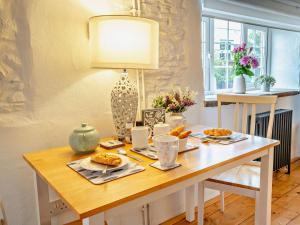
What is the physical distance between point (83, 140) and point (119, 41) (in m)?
0.50

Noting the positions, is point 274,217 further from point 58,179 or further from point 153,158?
point 58,179

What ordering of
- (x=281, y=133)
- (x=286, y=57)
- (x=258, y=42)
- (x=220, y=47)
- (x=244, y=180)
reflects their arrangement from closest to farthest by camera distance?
(x=244, y=180), (x=220, y=47), (x=281, y=133), (x=258, y=42), (x=286, y=57)

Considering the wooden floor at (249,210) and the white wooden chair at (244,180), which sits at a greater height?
the white wooden chair at (244,180)

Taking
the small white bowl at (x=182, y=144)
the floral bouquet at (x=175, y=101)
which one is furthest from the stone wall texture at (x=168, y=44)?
the small white bowl at (x=182, y=144)

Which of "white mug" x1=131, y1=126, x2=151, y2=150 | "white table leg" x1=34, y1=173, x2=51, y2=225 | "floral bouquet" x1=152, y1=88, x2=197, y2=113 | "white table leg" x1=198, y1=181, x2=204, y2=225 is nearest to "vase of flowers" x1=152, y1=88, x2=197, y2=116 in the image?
"floral bouquet" x1=152, y1=88, x2=197, y2=113

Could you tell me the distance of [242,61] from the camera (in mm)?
2529

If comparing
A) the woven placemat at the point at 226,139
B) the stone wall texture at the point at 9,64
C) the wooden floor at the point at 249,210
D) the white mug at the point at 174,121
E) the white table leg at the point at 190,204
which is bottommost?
the wooden floor at the point at 249,210

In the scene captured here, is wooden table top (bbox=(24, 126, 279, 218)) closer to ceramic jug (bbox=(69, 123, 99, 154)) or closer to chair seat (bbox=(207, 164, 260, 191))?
ceramic jug (bbox=(69, 123, 99, 154))

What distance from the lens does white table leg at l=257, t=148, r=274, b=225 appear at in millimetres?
1382

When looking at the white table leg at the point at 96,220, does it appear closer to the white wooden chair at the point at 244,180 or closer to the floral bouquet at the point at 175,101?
the floral bouquet at the point at 175,101

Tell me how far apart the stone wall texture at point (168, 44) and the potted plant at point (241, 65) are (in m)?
0.79

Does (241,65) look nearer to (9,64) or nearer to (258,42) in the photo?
(258,42)

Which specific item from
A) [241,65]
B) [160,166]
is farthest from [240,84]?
[160,166]

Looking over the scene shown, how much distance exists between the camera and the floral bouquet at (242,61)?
2.53 meters
